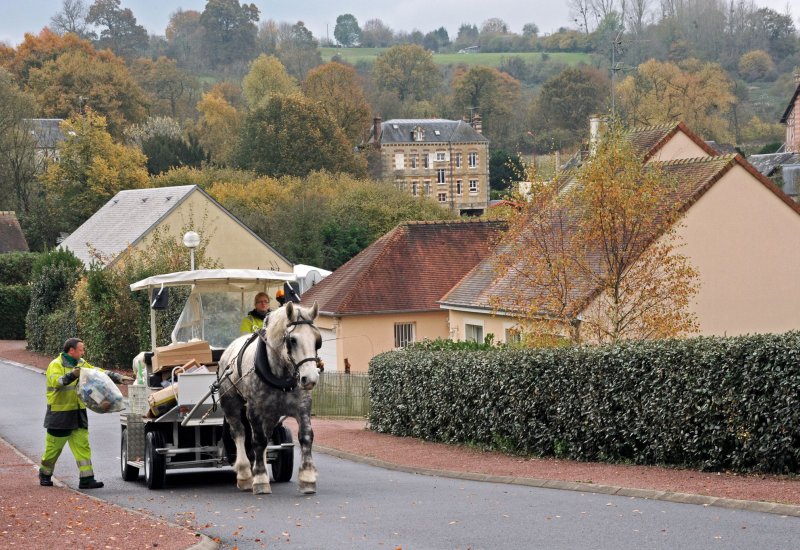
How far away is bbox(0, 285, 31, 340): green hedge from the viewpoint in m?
63.1

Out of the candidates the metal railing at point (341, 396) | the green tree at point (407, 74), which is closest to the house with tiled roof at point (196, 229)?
the metal railing at point (341, 396)

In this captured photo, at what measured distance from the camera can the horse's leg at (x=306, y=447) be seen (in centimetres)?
1448

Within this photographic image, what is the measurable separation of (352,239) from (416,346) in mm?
45958

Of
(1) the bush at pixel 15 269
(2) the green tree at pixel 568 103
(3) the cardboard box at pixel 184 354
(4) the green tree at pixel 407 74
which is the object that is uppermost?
(4) the green tree at pixel 407 74

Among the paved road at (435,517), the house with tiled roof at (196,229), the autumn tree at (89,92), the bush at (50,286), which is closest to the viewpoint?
the paved road at (435,517)

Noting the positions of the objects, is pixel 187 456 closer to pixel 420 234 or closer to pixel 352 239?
pixel 420 234

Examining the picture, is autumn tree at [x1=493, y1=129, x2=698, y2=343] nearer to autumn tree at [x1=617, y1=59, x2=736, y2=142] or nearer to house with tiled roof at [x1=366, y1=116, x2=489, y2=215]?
autumn tree at [x1=617, y1=59, x2=736, y2=142]

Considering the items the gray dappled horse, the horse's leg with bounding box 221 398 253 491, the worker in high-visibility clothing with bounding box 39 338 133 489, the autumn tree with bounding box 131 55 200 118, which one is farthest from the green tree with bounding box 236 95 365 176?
the gray dappled horse

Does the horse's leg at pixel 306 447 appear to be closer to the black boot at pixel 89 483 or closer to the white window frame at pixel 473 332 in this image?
the black boot at pixel 89 483

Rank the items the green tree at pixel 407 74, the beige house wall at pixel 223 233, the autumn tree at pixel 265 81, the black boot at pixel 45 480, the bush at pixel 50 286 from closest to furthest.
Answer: the black boot at pixel 45 480
the bush at pixel 50 286
the beige house wall at pixel 223 233
the autumn tree at pixel 265 81
the green tree at pixel 407 74

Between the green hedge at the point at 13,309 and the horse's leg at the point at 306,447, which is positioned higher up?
the green hedge at the point at 13,309

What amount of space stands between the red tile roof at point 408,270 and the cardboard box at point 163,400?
87.1ft

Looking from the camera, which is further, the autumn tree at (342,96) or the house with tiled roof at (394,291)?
the autumn tree at (342,96)

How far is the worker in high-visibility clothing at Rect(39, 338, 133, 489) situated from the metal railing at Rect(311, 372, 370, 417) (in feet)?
52.1
